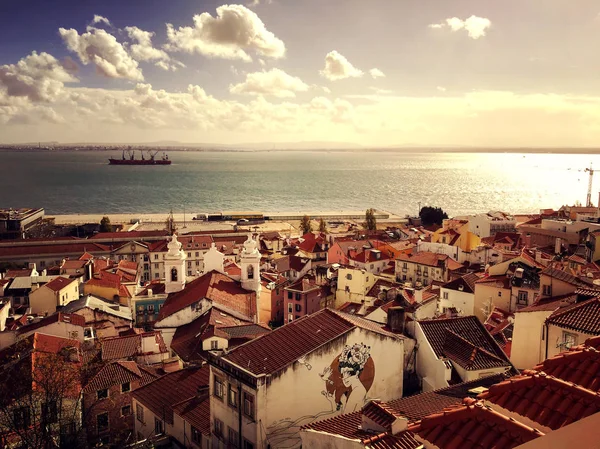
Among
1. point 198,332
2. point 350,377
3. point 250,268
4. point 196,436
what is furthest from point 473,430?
point 250,268

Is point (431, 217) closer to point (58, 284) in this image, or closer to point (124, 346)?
point (58, 284)

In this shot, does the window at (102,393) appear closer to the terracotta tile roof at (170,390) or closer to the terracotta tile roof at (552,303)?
the terracotta tile roof at (170,390)

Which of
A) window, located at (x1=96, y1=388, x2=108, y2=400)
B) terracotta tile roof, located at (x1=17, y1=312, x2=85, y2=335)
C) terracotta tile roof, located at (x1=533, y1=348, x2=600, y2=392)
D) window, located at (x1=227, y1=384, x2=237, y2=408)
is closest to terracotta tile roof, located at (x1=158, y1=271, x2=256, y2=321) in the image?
terracotta tile roof, located at (x1=17, y1=312, x2=85, y2=335)

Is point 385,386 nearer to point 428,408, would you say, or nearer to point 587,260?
point 428,408

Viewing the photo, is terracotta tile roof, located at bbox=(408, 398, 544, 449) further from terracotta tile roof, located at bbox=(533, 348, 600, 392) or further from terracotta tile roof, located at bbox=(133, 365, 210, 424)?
terracotta tile roof, located at bbox=(133, 365, 210, 424)

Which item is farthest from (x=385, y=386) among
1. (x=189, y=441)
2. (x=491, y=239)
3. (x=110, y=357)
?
(x=491, y=239)

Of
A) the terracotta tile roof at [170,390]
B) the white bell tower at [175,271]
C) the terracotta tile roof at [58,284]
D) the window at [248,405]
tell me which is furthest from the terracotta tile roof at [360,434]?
the terracotta tile roof at [58,284]
